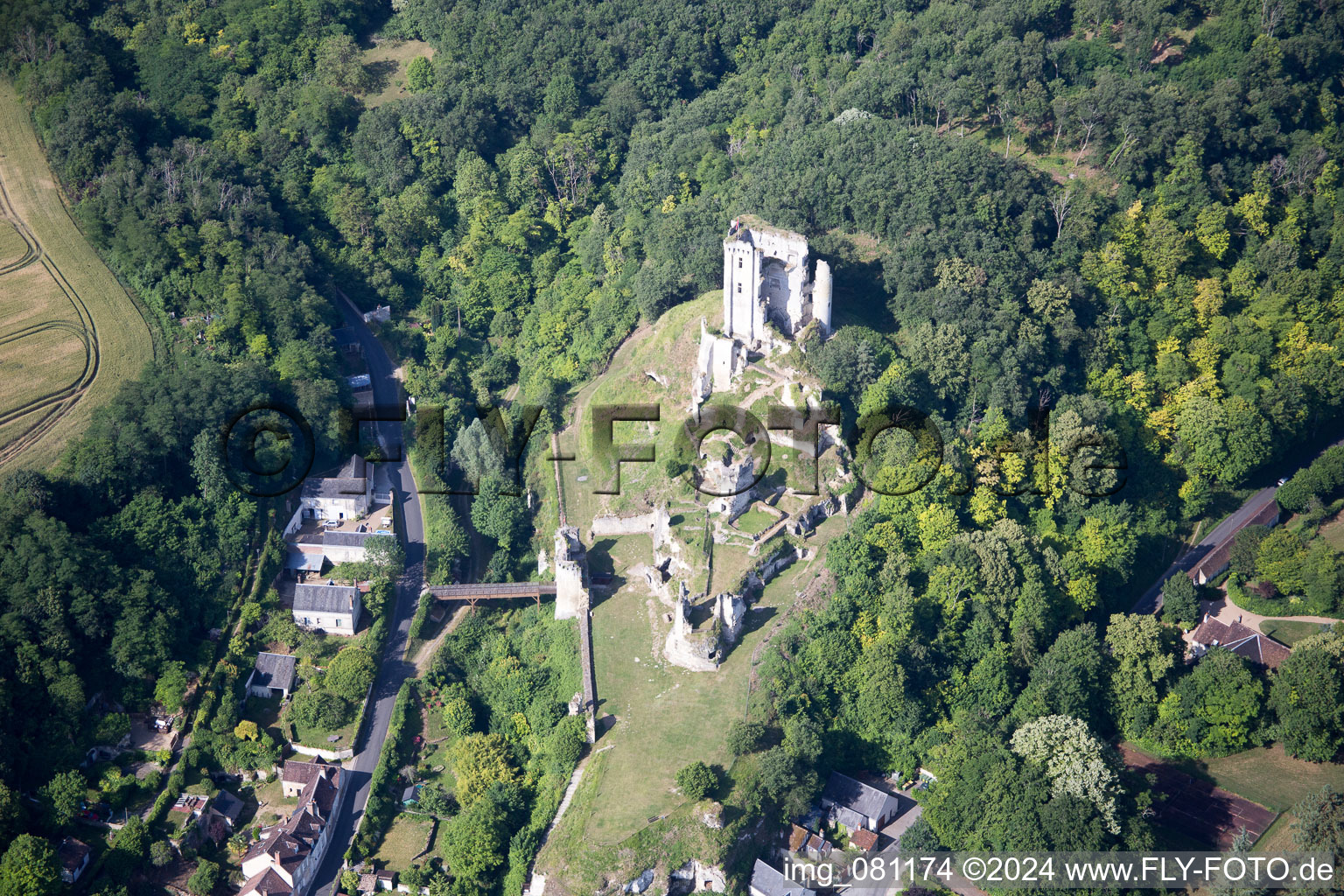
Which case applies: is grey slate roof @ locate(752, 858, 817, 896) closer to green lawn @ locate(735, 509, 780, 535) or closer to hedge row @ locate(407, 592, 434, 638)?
green lawn @ locate(735, 509, 780, 535)

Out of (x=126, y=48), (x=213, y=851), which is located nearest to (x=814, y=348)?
(x=213, y=851)

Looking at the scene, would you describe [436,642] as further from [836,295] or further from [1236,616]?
[1236,616]

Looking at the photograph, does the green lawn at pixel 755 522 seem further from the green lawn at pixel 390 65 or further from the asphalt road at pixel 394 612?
the green lawn at pixel 390 65

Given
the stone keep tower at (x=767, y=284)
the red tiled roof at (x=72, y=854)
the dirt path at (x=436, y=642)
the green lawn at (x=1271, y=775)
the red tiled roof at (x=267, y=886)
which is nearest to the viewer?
the red tiled roof at (x=267, y=886)

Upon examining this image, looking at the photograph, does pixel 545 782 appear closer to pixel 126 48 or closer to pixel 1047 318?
pixel 1047 318

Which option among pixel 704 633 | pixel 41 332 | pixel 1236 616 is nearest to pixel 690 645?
pixel 704 633

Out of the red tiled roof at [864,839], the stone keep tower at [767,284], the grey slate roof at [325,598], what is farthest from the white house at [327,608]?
the red tiled roof at [864,839]
